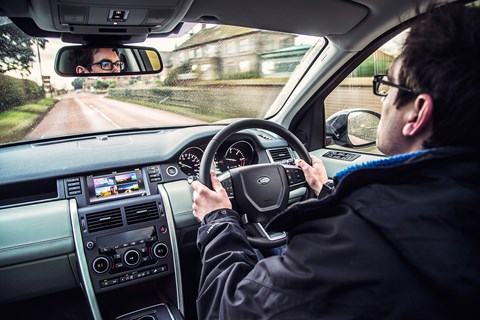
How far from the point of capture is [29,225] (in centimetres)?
244

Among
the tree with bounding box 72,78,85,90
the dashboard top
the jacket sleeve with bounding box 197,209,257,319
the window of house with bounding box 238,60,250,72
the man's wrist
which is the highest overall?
the window of house with bounding box 238,60,250,72

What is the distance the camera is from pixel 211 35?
371 cm

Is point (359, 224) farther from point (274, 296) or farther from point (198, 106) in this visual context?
point (198, 106)

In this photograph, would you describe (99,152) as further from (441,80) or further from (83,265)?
(441,80)

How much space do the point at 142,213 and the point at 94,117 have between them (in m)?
1.42

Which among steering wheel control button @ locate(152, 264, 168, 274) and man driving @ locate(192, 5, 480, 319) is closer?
man driving @ locate(192, 5, 480, 319)

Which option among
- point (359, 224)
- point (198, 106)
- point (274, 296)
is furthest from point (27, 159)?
point (359, 224)

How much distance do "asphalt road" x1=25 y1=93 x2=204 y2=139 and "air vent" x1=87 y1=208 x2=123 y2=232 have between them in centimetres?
→ 104

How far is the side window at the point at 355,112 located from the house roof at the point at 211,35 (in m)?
1.02

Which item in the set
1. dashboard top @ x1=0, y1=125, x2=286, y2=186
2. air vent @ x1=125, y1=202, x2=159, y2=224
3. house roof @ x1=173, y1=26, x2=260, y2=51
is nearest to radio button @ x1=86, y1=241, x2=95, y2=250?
air vent @ x1=125, y1=202, x2=159, y2=224

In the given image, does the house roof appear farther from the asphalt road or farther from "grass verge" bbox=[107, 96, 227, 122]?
the asphalt road

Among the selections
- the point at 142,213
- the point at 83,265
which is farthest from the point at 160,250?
the point at 83,265

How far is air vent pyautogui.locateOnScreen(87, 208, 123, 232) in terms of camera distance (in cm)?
257

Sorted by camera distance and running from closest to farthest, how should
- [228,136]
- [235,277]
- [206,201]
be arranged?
[235,277] < [206,201] < [228,136]
